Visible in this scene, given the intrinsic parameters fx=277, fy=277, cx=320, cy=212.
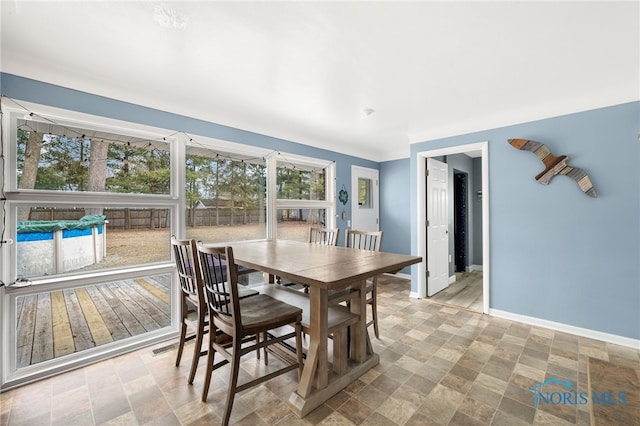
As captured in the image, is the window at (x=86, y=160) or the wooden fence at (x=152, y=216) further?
the wooden fence at (x=152, y=216)

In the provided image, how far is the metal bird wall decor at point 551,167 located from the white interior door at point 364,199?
250cm

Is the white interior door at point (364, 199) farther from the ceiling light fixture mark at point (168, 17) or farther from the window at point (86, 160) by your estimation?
the ceiling light fixture mark at point (168, 17)

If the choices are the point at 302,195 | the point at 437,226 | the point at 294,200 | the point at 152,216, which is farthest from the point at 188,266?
the point at 437,226

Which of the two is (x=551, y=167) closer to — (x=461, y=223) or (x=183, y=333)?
(x=461, y=223)

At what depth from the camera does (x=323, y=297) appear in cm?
176

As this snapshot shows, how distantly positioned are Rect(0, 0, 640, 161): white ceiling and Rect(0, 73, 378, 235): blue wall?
0.06m

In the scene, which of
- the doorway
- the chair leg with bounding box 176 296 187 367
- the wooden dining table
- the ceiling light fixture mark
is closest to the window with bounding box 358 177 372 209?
the doorway

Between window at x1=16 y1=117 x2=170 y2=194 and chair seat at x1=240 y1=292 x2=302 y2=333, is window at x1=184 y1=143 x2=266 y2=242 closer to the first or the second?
window at x1=16 y1=117 x2=170 y2=194

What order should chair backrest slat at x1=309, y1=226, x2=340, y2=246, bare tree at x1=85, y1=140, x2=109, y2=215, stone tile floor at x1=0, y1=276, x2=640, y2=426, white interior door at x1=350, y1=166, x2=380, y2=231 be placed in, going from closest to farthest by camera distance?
stone tile floor at x1=0, y1=276, x2=640, y2=426 < bare tree at x1=85, y1=140, x2=109, y2=215 < chair backrest slat at x1=309, y1=226, x2=340, y2=246 < white interior door at x1=350, y1=166, x2=380, y2=231

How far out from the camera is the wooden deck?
221 centimetres

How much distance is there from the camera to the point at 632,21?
166 centimetres

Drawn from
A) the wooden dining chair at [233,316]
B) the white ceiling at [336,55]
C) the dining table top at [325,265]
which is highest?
the white ceiling at [336,55]

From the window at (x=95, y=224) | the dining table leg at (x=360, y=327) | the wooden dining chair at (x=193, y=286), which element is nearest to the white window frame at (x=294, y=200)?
the window at (x=95, y=224)

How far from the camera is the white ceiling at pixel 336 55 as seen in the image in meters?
1.59
